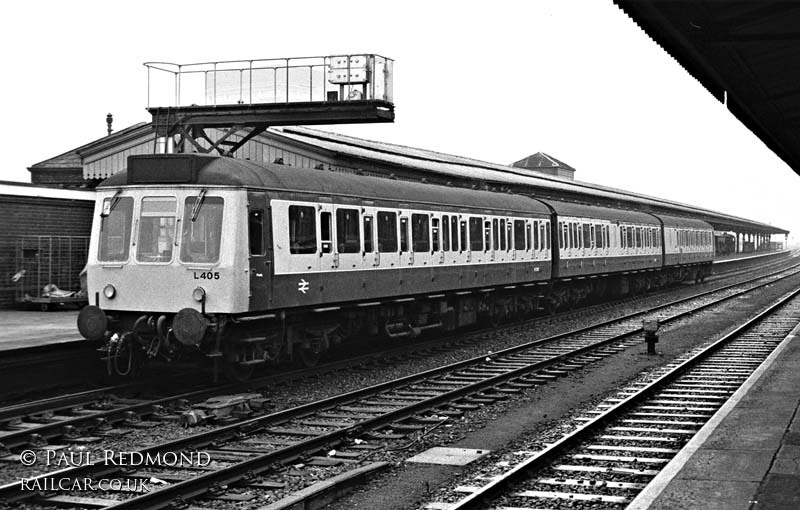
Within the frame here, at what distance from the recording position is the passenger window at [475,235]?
21.0 metres

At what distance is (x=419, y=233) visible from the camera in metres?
18.4

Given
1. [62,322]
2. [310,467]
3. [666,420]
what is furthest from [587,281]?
[310,467]

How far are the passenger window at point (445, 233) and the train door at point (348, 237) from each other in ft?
12.7

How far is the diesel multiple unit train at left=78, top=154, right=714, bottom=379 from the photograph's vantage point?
12977 millimetres

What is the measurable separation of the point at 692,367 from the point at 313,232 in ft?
23.1

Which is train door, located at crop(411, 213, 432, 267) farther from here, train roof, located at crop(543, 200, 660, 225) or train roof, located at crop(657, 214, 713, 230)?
train roof, located at crop(657, 214, 713, 230)

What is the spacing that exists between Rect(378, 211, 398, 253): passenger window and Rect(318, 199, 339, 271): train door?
175 centimetres

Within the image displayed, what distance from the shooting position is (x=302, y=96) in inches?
867

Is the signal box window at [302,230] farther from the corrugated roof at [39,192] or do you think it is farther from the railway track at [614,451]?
the corrugated roof at [39,192]

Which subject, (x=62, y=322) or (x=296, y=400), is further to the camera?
(x=62, y=322)

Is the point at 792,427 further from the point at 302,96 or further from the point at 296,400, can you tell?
the point at 302,96

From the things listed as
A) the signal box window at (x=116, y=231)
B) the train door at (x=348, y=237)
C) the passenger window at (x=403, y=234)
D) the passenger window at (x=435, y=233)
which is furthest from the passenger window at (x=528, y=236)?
the signal box window at (x=116, y=231)

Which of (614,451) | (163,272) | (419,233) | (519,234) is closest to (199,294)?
(163,272)

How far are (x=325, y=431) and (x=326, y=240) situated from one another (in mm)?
4980
